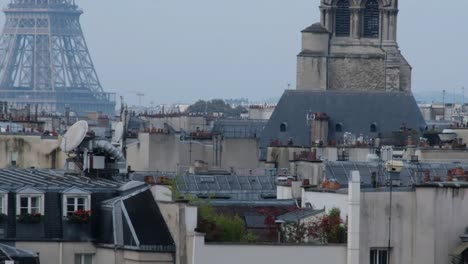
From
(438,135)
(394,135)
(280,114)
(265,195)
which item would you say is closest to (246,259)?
(265,195)

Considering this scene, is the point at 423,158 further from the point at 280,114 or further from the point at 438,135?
the point at 280,114

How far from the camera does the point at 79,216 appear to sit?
37.3 meters

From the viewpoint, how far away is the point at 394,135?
85.3 m

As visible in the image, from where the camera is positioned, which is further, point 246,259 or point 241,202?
point 241,202

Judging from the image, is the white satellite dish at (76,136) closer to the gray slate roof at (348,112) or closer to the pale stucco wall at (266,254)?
the pale stucco wall at (266,254)

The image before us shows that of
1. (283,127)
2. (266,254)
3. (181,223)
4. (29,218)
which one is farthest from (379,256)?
(283,127)

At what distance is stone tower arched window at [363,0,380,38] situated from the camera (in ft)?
400

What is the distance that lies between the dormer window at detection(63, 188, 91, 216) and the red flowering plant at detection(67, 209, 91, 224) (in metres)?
0.10

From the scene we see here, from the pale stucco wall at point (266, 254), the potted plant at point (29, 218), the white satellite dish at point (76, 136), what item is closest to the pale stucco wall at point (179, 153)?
the white satellite dish at point (76, 136)

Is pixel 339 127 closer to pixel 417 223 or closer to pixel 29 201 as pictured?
pixel 29 201

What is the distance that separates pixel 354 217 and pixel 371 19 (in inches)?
3553

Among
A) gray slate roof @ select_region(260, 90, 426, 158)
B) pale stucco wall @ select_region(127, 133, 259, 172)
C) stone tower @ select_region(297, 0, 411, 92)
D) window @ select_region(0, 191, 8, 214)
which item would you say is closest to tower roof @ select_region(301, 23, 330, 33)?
stone tower @ select_region(297, 0, 411, 92)

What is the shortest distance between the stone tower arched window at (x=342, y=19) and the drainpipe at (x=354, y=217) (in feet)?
291

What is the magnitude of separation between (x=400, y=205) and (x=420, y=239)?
56 cm
